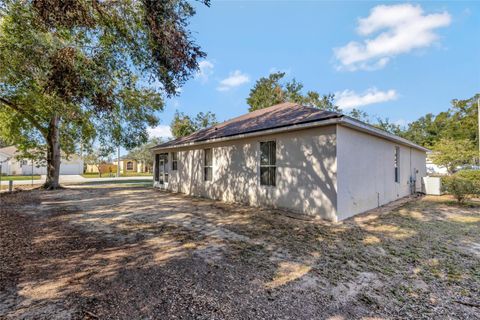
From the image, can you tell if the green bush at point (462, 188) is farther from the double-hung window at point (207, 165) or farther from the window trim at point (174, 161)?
the window trim at point (174, 161)

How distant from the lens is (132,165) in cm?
5172

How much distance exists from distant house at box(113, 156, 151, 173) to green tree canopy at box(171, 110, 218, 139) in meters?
27.1

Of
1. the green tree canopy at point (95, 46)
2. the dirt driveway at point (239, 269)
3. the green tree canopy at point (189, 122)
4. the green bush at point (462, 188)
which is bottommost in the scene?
the dirt driveway at point (239, 269)

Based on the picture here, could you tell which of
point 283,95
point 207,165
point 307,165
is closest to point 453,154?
point 283,95

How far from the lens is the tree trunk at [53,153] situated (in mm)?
14188

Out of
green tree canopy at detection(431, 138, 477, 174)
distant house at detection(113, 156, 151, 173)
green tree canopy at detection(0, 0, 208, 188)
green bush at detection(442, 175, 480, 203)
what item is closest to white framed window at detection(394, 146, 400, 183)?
green bush at detection(442, 175, 480, 203)

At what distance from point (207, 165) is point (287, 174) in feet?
15.0

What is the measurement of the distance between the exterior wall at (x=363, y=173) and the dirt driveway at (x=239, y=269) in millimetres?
795

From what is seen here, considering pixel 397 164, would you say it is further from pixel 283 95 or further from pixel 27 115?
pixel 283 95

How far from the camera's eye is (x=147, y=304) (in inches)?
97.2

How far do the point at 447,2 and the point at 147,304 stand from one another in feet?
40.0

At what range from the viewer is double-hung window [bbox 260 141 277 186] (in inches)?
308

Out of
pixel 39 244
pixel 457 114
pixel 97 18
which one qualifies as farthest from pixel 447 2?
pixel 457 114

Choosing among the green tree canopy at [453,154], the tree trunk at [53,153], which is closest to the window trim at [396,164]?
the green tree canopy at [453,154]
